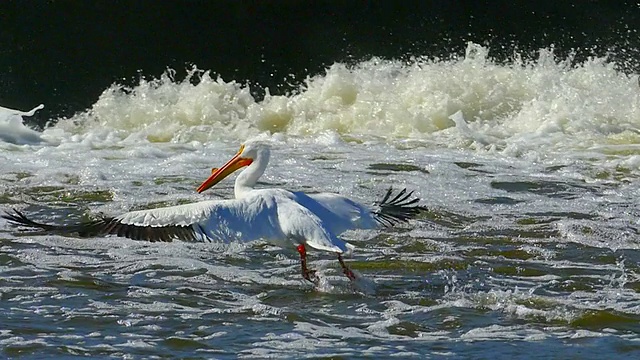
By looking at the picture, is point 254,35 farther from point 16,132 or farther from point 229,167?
point 229,167

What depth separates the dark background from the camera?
16250 mm

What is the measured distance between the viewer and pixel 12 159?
10.1m

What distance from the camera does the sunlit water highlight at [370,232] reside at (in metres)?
4.93

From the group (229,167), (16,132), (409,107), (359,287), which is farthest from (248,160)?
(409,107)

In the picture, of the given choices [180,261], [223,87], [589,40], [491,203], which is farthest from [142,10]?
[180,261]

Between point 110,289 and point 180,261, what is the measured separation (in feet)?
2.59

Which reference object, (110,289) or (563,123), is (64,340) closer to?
(110,289)

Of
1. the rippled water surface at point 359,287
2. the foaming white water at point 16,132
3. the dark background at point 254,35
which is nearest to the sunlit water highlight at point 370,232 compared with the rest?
the rippled water surface at point 359,287

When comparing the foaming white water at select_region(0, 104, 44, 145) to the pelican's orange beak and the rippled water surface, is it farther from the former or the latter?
the pelican's orange beak

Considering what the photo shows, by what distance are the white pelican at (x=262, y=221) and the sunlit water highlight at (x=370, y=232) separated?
273 mm

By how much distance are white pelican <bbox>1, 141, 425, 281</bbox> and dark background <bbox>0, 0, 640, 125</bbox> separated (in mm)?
9596

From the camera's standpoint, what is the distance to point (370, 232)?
285 inches

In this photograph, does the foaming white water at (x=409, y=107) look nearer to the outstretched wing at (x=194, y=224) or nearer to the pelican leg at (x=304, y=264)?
the pelican leg at (x=304, y=264)

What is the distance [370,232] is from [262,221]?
1.46m
